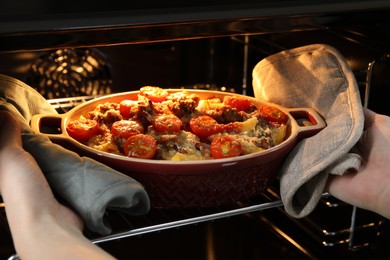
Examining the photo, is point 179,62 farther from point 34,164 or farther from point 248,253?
point 34,164

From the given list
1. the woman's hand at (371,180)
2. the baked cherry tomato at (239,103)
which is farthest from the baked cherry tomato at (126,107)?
the woman's hand at (371,180)

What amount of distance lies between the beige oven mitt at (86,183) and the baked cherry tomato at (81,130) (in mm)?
72

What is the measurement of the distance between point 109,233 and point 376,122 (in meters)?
0.44

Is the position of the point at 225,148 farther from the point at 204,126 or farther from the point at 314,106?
the point at 314,106

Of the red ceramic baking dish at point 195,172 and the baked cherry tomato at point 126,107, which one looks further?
the baked cherry tomato at point 126,107

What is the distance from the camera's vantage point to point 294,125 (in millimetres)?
986

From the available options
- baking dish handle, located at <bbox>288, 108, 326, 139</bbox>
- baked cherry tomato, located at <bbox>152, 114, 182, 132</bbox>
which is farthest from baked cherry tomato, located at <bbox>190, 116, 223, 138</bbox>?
baking dish handle, located at <bbox>288, 108, 326, 139</bbox>

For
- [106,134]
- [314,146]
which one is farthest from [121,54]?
[314,146]

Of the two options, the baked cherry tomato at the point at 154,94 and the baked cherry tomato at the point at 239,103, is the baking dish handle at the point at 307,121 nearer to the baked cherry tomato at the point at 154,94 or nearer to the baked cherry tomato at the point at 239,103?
the baked cherry tomato at the point at 239,103

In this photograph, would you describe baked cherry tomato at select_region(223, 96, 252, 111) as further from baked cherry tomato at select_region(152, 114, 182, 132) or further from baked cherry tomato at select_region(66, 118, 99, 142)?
baked cherry tomato at select_region(66, 118, 99, 142)

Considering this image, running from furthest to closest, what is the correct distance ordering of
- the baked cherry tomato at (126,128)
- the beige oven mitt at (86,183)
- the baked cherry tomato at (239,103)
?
the baked cherry tomato at (239,103) → the baked cherry tomato at (126,128) → the beige oven mitt at (86,183)

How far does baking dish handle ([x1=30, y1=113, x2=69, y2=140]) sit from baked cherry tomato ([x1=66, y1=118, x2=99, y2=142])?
0.01 metres

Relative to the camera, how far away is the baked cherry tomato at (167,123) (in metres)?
0.94

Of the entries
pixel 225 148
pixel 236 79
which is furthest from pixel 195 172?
pixel 236 79
